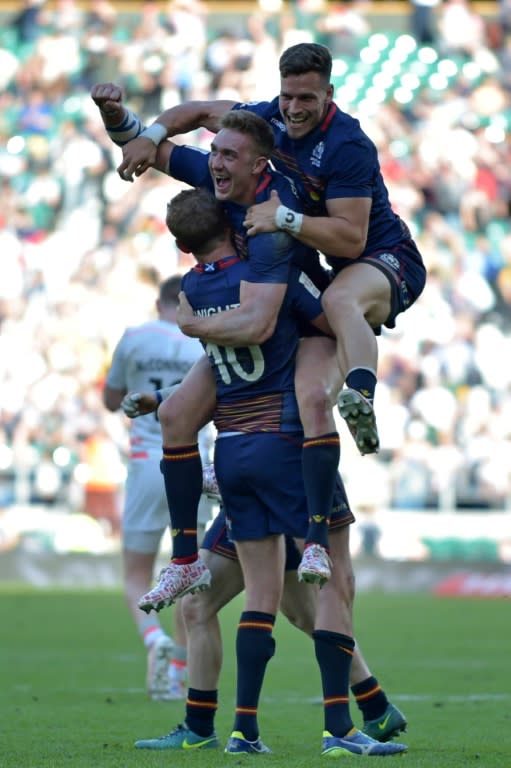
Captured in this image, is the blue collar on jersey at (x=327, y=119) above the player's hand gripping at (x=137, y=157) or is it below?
above

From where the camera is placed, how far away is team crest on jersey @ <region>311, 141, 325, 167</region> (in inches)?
262

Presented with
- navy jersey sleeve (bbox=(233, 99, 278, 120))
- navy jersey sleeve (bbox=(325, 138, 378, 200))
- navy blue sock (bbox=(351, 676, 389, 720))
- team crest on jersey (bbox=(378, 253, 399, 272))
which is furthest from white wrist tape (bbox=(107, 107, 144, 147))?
navy blue sock (bbox=(351, 676, 389, 720))

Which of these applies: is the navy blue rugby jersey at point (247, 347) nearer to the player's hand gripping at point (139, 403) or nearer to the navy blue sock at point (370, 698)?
the player's hand gripping at point (139, 403)

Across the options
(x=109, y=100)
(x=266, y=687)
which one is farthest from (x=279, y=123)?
(x=266, y=687)

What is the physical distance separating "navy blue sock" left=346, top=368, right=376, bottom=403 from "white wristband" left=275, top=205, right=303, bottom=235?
0.61 metres

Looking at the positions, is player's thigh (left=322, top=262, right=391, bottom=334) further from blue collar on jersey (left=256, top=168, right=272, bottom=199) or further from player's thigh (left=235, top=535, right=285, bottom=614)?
player's thigh (left=235, top=535, right=285, bottom=614)

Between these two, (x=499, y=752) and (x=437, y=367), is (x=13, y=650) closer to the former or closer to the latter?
(x=499, y=752)

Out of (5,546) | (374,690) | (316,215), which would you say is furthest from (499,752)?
(5,546)

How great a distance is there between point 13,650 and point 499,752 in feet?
21.3

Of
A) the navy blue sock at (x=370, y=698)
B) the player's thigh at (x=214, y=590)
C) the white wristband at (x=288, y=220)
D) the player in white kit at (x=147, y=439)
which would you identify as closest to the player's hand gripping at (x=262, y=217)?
the white wristband at (x=288, y=220)

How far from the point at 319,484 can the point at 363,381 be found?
45 centimetres

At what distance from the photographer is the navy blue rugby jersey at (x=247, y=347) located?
658cm

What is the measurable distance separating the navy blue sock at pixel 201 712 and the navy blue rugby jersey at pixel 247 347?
1285 mm

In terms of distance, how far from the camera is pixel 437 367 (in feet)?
68.6
